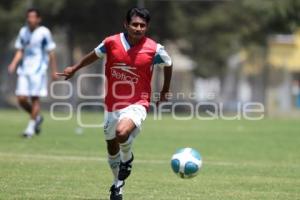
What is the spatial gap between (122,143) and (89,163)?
4.33 metres

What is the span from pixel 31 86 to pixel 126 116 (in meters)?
9.16

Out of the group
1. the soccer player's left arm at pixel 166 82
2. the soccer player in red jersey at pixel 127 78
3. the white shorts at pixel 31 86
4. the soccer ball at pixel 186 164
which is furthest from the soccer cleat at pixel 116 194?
the white shorts at pixel 31 86

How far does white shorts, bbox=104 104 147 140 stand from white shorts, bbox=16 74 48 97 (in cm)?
873

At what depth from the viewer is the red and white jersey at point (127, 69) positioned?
379 inches

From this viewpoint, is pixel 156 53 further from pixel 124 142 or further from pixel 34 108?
pixel 34 108

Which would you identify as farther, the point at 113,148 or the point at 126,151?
the point at 113,148

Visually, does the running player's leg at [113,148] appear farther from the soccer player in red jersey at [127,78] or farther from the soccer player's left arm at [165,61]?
the soccer player's left arm at [165,61]

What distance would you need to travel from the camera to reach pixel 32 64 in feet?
60.1

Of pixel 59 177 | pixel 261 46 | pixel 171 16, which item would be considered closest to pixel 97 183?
pixel 59 177

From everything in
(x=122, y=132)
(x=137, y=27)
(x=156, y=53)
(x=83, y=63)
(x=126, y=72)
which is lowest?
(x=122, y=132)

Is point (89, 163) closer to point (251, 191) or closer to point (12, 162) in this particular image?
point (12, 162)

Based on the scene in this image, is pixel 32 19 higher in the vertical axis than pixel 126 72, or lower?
higher

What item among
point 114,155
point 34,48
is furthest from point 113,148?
point 34,48

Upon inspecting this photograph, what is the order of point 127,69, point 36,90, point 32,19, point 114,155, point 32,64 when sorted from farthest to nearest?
point 32,64 → point 36,90 → point 32,19 → point 114,155 → point 127,69
